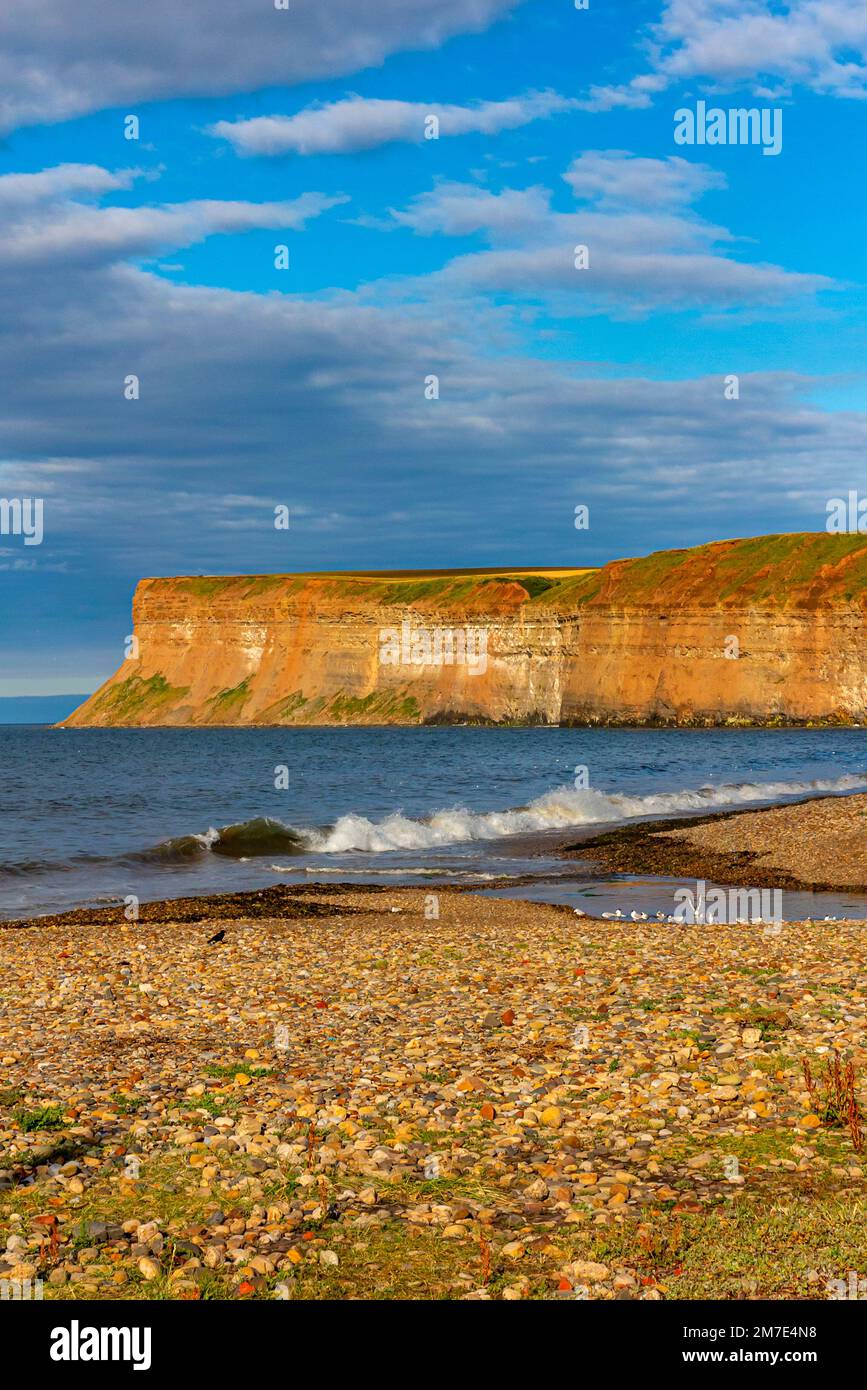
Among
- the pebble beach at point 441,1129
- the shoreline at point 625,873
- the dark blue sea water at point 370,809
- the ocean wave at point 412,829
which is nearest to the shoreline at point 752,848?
the shoreline at point 625,873

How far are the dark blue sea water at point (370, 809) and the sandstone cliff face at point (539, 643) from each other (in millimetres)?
24839

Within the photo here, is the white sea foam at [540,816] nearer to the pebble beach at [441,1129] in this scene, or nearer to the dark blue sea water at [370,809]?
the dark blue sea water at [370,809]

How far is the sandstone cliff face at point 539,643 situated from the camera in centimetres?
12438

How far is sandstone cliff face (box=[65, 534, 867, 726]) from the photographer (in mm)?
124375

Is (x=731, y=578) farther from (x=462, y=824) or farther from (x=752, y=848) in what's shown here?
(x=752, y=848)

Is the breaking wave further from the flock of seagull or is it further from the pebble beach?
the pebble beach

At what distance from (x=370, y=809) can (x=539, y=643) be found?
100625 mm

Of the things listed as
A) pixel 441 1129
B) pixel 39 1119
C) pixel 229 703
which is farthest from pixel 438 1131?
pixel 229 703

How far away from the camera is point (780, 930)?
66.2 feet

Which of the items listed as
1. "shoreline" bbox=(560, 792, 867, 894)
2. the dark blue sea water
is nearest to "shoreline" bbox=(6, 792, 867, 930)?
"shoreline" bbox=(560, 792, 867, 894)

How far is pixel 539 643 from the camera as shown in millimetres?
148375

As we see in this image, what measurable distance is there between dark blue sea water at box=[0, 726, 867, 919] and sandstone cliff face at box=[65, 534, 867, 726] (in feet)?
81.5

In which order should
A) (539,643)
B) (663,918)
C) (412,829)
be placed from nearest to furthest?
(663,918) → (412,829) → (539,643)
